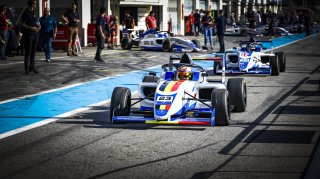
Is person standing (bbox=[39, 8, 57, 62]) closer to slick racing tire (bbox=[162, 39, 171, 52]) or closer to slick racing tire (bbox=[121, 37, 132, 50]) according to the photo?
slick racing tire (bbox=[162, 39, 171, 52])

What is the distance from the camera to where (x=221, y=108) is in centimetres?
902

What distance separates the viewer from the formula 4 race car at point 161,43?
26.5 metres

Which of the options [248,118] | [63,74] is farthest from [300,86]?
[63,74]

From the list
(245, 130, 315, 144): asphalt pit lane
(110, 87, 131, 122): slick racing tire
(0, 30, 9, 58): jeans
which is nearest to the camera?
(245, 130, 315, 144): asphalt pit lane

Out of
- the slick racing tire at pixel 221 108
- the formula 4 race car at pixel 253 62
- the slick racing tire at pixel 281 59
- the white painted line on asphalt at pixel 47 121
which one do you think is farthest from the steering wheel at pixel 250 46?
the slick racing tire at pixel 221 108

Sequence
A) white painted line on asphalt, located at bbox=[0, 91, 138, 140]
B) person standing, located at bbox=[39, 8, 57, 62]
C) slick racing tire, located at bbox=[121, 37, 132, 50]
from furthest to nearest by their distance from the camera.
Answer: slick racing tire, located at bbox=[121, 37, 132, 50]
person standing, located at bbox=[39, 8, 57, 62]
white painted line on asphalt, located at bbox=[0, 91, 138, 140]

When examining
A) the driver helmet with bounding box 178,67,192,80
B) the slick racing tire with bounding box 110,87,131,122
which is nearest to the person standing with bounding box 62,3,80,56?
the driver helmet with bounding box 178,67,192,80

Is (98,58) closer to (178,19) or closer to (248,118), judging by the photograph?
(248,118)

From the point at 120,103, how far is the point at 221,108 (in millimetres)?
1562

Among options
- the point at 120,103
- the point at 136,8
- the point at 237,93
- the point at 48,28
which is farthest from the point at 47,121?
the point at 136,8

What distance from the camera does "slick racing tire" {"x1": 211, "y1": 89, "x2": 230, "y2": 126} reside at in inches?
356

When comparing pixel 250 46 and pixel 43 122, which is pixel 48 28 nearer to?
pixel 250 46

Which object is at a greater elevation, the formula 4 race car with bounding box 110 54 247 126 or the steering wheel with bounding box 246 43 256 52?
the steering wheel with bounding box 246 43 256 52

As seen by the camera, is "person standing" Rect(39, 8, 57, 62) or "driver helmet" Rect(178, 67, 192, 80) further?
"person standing" Rect(39, 8, 57, 62)
